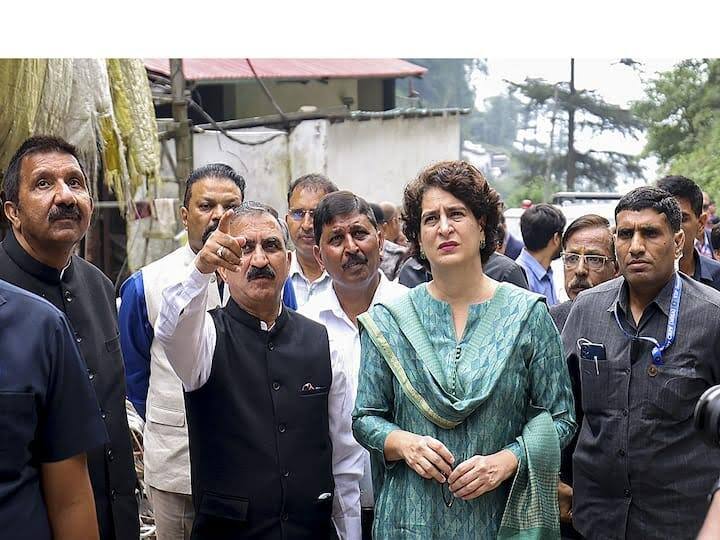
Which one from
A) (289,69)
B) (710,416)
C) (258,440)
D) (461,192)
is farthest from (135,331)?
(289,69)

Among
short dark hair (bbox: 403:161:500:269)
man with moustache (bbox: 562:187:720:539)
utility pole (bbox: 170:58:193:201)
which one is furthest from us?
utility pole (bbox: 170:58:193:201)

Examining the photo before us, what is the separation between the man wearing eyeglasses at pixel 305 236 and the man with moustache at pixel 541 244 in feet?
6.96

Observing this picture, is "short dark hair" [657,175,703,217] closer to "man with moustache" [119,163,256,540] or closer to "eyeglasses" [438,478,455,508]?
"man with moustache" [119,163,256,540]

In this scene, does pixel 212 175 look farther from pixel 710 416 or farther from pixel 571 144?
pixel 571 144

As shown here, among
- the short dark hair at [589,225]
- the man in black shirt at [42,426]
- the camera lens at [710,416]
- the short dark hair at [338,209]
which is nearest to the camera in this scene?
the camera lens at [710,416]

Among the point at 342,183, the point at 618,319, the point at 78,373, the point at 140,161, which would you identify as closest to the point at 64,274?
the point at 78,373

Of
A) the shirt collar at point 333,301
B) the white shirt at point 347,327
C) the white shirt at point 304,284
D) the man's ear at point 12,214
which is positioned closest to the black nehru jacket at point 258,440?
the white shirt at point 347,327

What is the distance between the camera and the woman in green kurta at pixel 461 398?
3.47m

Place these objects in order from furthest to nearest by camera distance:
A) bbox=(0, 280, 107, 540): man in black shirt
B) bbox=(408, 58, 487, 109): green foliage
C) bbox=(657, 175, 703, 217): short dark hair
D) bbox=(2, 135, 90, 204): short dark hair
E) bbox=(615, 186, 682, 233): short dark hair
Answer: bbox=(408, 58, 487, 109): green foliage < bbox=(657, 175, 703, 217): short dark hair < bbox=(615, 186, 682, 233): short dark hair < bbox=(2, 135, 90, 204): short dark hair < bbox=(0, 280, 107, 540): man in black shirt

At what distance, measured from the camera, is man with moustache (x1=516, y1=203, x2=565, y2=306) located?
7.57m

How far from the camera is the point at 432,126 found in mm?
21172

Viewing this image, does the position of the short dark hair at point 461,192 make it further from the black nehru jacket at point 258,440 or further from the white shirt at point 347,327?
the black nehru jacket at point 258,440

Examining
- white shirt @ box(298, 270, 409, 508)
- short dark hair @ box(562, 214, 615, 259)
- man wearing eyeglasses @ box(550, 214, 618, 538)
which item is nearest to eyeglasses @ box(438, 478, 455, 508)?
white shirt @ box(298, 270, 409, 508)

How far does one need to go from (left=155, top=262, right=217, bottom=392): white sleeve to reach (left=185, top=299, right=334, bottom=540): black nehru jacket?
0.11m
